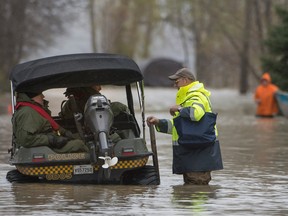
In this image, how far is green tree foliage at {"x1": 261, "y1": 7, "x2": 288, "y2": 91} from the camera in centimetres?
3931

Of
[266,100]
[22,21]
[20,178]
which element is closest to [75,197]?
[20,178]

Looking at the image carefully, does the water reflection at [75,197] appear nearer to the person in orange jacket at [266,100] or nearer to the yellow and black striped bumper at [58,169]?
the yellow and black striped bumper at [58,169]

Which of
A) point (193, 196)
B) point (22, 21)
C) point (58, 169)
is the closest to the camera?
point (193, 196)

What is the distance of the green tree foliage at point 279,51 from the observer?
39.3m

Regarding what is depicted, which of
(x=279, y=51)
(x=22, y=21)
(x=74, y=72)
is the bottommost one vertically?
(x=74, y=72)

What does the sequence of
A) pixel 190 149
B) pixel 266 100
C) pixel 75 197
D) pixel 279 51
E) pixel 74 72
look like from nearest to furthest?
1. pixel 75 197
2. pixel 190 149
3. pixel 74 72
4. pixel 266 100
5. pixel 279 51

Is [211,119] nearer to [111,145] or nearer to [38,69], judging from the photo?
[111,145]

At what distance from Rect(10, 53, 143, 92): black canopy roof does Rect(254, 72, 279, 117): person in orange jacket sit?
2084 cm

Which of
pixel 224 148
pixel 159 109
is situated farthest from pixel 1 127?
pixel 159 109

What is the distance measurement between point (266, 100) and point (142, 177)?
21.6 m

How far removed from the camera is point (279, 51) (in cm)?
4000

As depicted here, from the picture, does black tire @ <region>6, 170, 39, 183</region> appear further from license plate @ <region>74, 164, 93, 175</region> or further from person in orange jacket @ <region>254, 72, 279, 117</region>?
person in orange jacket @ <region>254, 72, 279, 117</region>

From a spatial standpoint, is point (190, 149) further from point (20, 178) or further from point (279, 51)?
point (279, 51)

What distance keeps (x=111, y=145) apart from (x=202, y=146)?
129cm
